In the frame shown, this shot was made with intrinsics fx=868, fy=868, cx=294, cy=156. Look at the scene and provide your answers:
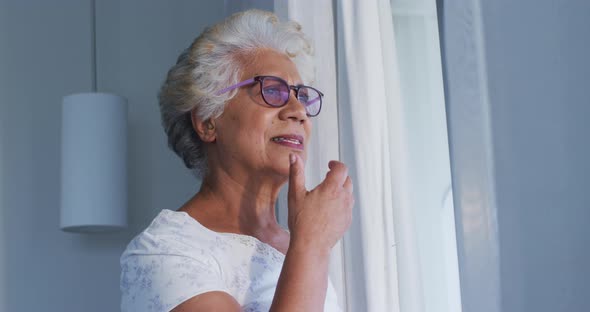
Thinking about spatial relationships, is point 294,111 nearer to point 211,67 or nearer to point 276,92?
point 276,92

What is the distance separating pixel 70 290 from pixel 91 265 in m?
0.12

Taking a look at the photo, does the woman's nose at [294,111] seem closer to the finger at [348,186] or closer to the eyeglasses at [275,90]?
the eyeglasses at [275,90]

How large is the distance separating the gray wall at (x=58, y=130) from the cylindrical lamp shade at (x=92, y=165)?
0.21 meters

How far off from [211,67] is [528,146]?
88cm

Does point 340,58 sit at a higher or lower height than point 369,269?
higher

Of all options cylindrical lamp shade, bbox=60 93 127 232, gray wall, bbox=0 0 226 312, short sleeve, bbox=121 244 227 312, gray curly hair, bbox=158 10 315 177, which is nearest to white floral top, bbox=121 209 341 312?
short sleeve, bbox=121 244 227 312

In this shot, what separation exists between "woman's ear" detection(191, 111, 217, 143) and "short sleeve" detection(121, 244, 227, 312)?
36cm

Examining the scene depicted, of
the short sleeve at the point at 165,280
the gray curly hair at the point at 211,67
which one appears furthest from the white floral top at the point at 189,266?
the gray curly hair at the point at 211,67

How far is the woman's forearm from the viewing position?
1.41m

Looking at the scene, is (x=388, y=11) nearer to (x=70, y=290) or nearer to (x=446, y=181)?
(x=446, y=181)

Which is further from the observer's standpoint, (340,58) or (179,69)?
(340,58)

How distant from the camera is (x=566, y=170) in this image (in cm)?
104

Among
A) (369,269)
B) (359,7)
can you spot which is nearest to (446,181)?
(369,269)

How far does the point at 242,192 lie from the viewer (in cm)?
181
